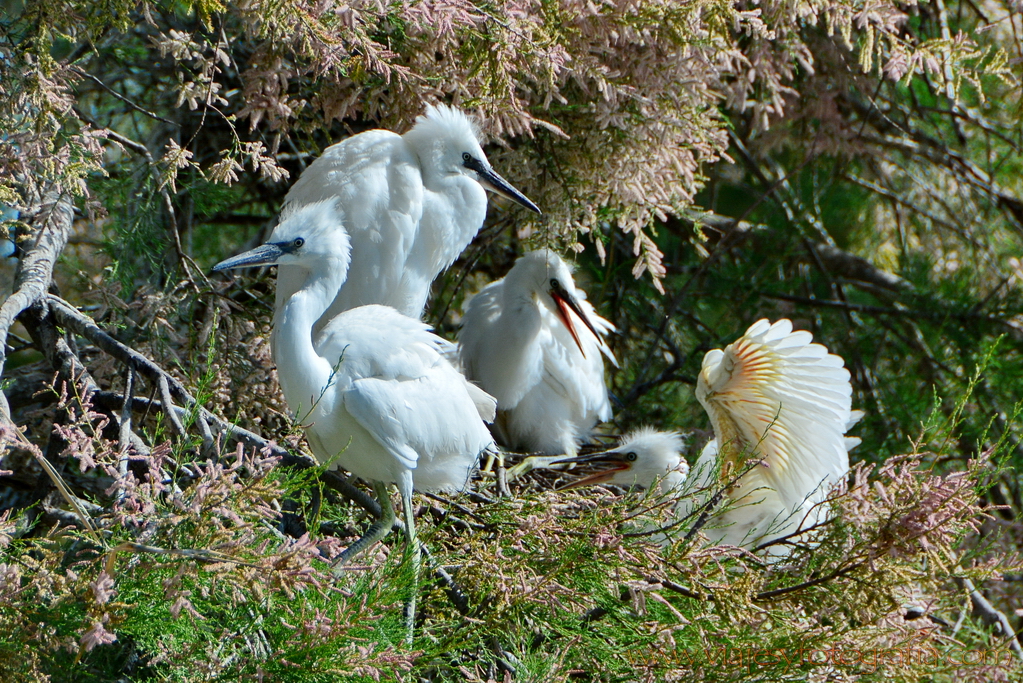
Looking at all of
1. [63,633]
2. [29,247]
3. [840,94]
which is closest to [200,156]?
[29,247]

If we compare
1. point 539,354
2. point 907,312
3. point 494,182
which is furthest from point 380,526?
point 907,312

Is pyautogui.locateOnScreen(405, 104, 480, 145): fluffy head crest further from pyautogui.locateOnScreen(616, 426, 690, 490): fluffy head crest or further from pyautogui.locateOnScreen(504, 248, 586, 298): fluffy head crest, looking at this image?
pyautogui.locateOnScreen(616, 426, 690, 490): fluffy head crest

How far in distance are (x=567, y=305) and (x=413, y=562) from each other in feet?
4.68

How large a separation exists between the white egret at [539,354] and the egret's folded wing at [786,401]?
0.78 m

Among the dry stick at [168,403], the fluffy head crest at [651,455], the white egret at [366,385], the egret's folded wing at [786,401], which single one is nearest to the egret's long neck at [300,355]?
the white egret at [366,385]

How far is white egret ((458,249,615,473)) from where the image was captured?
9.02 feet

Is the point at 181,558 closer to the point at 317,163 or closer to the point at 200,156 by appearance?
the point at 317,163

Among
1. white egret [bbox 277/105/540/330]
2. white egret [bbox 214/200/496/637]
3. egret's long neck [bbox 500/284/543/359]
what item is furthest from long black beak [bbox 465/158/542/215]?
white egret [bbox 214/200/496/637]

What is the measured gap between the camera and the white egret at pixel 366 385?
1.69 m

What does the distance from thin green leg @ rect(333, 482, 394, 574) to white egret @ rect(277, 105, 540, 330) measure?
553mm

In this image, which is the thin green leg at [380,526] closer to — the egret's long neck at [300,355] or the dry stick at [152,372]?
the dry stick at [152,372]

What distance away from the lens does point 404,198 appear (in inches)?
92.0

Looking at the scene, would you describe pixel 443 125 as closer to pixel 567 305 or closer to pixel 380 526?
pixel 567 305

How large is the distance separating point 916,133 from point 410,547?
7.83 feet
